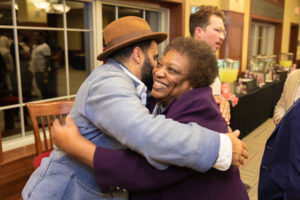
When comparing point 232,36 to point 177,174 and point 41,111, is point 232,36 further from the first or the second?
point 177,174

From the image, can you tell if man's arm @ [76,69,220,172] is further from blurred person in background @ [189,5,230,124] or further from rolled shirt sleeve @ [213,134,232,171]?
blurred person in background @ [189,5,230,124]

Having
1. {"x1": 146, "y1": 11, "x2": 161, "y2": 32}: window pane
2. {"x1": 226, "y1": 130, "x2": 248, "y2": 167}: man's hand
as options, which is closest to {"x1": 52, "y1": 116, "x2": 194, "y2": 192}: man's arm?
{"x1": 226, "y1": 130, "x2": 248, "y2": 167}: man's hand

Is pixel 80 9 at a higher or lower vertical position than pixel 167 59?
higher

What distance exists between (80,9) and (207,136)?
223 centimetres

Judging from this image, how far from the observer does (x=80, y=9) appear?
2617 millimetres

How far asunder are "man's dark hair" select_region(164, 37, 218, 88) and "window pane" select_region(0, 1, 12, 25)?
1.69 m

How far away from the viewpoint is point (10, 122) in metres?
2.28

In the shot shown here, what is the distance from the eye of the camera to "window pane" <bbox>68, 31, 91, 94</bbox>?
261cm

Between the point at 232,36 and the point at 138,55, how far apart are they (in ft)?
13.8

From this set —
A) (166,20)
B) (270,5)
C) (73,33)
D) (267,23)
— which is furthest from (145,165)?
(267,23)

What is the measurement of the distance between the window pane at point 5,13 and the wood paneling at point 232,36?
353 centimetres

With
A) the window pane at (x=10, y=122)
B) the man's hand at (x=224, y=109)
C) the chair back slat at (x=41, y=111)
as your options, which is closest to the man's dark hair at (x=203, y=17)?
the man's hand at (x=224, y=109)

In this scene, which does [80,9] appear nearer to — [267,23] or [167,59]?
[167,59]

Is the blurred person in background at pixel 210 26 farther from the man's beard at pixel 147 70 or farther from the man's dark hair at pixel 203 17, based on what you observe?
the man's beard at pixel 147 70
